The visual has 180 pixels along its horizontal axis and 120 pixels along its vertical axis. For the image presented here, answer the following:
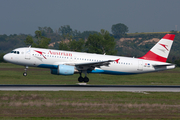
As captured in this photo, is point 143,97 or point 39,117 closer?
point 39,117

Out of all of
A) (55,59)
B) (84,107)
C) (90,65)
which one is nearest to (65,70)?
(55,59)

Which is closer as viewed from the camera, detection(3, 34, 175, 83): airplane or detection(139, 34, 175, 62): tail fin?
detection(3, 34, 175, 83): airplane

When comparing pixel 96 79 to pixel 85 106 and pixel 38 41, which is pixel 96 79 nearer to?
pixel 85 106

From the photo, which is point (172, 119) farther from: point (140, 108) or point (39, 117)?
point (39, 117)

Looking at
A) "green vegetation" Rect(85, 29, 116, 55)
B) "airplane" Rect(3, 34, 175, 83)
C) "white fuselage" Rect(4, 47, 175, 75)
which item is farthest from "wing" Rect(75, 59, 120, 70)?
"green vegetation" Rect(85, 29, 116, 55)

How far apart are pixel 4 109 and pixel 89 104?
7030 mm

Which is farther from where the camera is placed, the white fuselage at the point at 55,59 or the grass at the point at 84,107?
the white fuselage at the point at 55,59

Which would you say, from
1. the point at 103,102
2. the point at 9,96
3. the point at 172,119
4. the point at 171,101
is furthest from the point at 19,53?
the point at 172,119

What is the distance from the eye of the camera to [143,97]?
28.8m

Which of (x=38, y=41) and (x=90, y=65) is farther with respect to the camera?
(x=38, y=41)

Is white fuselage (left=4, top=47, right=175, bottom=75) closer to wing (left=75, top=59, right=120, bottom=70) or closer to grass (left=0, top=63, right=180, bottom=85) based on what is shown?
→ wing (left=75, top=59, right=120, bottom=70)

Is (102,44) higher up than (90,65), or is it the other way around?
(102,44)

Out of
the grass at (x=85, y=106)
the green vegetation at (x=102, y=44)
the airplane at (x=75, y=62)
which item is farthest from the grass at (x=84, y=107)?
the green vegetation at (x=102, y=44)

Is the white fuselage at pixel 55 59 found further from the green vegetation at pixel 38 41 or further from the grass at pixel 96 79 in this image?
the green vegetation at pixel 38 41
